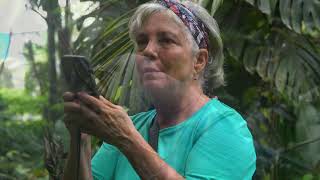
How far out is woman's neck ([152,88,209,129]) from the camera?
1.41 metres

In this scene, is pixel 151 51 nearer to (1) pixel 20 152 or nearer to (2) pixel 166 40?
(2) pixel 166 40

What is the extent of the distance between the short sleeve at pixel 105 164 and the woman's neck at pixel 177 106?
0.47 feet

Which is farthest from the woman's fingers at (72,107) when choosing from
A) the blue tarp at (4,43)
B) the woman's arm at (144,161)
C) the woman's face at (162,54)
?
the blue tarp at (4,43)

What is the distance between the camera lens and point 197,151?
1.29 meters

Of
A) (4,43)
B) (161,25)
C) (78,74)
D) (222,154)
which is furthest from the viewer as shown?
(4,43)

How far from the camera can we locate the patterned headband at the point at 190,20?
4.60 ft

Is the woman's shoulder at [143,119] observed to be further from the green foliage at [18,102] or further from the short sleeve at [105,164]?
the green foliage at [18,102]

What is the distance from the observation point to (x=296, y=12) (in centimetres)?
317

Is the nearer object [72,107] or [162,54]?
[72,107]

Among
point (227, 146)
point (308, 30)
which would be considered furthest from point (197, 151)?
point (308, 30)

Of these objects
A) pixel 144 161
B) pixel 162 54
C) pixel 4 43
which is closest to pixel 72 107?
pixel 144 161

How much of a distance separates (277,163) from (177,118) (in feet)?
7.31

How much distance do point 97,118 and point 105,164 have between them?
0.33 metres

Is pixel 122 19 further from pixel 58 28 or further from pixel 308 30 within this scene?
pixel 308 30
